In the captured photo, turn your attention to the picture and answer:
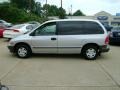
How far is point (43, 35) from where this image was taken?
11.0 m

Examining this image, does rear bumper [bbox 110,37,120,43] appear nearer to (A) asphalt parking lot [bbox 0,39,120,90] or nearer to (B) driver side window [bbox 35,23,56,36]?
(A) asphalt parking lot [bbox 0,39,120,90]

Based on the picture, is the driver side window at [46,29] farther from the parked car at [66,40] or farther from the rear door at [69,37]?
the rear door at [69,37]

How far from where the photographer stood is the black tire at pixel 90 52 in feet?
35.6

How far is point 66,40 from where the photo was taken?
1079cm

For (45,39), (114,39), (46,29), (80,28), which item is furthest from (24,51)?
(114,39)

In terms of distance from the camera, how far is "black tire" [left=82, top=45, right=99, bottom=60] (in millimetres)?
10836

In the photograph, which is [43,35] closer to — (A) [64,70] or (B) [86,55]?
(B) [86,55]

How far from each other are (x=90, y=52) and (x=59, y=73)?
10.1 ft

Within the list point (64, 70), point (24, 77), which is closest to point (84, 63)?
point (64, 70)

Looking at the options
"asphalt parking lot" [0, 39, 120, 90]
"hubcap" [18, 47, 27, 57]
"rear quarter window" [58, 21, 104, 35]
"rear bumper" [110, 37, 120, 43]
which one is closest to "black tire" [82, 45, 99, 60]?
"asphalt parking lot" [0, 39, 120, 90]

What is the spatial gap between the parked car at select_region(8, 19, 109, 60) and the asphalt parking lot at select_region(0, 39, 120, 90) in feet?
1.27

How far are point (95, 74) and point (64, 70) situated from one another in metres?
1.14

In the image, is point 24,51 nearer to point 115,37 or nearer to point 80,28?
point 80,28

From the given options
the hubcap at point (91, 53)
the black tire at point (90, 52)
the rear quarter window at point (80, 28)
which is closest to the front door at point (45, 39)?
the rear quarter window at point (80, 28)
